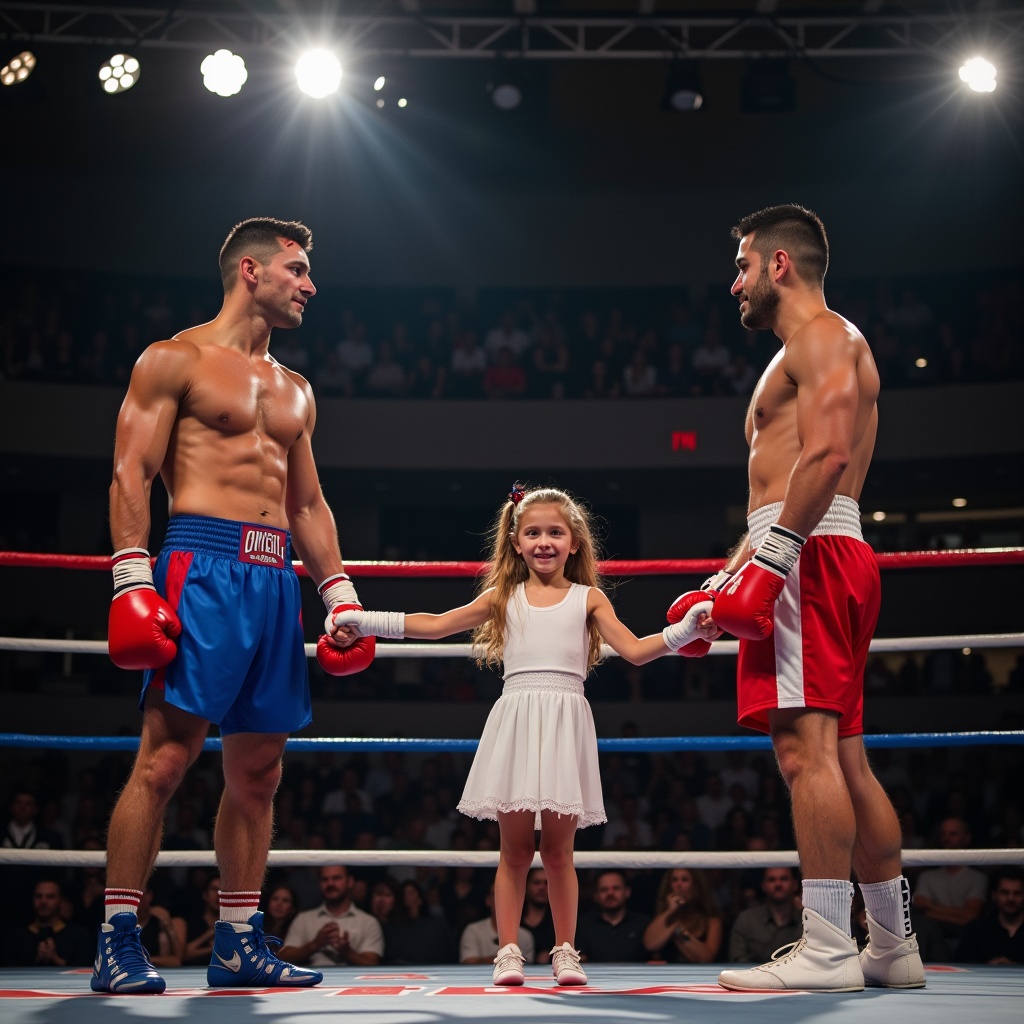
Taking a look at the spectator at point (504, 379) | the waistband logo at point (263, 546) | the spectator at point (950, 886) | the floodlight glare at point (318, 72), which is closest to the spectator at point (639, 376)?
the spectator at point (504, 379)

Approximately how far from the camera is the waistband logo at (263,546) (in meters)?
2.38

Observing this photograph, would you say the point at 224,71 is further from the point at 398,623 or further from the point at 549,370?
the point at 398,623

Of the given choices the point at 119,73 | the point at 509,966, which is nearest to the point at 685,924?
the point at 509,966

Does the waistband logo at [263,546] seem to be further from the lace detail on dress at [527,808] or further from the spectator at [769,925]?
the spectator at [769,925]

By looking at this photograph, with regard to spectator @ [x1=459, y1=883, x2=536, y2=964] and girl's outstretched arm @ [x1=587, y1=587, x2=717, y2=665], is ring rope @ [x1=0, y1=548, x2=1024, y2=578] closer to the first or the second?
girl's outstretched arm @ [x1=587, y1=587, x2=717, y2=665]

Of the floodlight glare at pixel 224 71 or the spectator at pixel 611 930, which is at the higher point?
the floodlight glare at pixel 224 71

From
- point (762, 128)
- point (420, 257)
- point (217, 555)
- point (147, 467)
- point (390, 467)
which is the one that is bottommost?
point (217, 555)

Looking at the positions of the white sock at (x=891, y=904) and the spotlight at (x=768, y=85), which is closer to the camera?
the white sock at (x=891, y=904)

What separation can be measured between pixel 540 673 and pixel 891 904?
0.83 m

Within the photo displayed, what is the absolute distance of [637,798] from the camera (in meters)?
7.54

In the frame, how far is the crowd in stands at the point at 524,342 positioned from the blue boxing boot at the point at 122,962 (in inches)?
348

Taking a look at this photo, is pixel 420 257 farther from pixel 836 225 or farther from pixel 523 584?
pixel 523 584

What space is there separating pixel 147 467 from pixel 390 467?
8358 mm

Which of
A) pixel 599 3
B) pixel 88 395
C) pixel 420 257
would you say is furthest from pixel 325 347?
pixel 599 3
